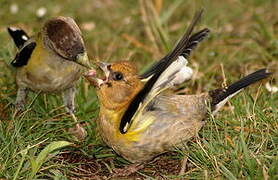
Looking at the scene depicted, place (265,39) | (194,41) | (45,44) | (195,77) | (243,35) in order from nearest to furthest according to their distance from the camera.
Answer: (194,41), (45,44), (195,77), (265,39), (243,35)

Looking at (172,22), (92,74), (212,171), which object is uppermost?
(92,74)

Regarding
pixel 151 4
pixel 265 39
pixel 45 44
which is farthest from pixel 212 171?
pixel 151 4

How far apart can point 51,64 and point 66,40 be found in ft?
1.11

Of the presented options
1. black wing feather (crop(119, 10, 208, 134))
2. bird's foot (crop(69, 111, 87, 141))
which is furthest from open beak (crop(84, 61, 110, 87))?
bird's foot (crop(69, 111, 87, 141))

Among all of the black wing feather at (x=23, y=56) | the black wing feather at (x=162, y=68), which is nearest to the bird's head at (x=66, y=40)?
the black wing feather at (x=23, y=56)

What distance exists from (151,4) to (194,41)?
11.6ft

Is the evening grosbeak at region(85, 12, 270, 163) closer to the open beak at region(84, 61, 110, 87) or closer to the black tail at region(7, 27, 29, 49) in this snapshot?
the open beak at region(84, 61, 110, 87)

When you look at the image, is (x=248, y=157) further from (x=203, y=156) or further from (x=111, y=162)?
(x=111, y=162)

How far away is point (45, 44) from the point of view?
17.9 ft

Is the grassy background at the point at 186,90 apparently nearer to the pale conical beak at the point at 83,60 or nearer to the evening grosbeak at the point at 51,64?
the evening grosbeak at the point at 51,64

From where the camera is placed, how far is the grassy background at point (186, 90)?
432 centimetres

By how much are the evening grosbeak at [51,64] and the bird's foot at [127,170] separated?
3.20 ft

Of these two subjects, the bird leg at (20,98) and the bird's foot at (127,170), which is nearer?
the bird's foot at (127,170)

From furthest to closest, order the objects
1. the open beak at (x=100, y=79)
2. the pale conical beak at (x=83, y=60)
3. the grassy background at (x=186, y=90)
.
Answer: the pale conical beak at (x=83, y=60) < the open beak at (x=100, y=79) < the grassy background at (x=186, y=90)
